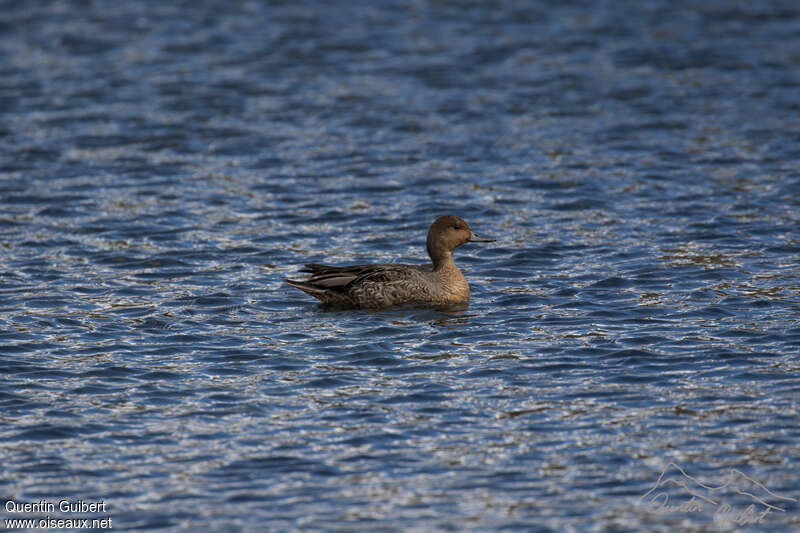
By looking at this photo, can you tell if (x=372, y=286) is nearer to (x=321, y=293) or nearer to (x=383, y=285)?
(x=383, y=285)

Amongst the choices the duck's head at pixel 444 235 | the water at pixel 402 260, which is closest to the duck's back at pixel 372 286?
the water at pixel 402 260

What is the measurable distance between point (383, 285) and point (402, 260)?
1843mm

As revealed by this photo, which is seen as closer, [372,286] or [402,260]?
[372,286]

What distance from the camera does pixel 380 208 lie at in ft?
55.0

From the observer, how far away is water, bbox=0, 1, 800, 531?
8.99 meters

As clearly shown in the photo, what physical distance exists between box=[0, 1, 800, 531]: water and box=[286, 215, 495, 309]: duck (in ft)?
0.62

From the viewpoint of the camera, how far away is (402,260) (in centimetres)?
1486

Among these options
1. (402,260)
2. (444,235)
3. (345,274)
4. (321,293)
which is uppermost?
(444,235)

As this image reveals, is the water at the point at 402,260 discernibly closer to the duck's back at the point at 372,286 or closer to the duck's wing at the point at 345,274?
the duck's back at the point at 372,286

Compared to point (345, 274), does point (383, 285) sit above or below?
below

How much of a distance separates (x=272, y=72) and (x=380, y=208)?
7657 mm

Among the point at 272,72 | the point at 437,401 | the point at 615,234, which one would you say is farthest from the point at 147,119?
the point at 437,401

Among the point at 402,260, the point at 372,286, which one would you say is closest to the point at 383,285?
the point at 372,286

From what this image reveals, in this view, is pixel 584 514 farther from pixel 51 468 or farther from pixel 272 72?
pixel 272 72
